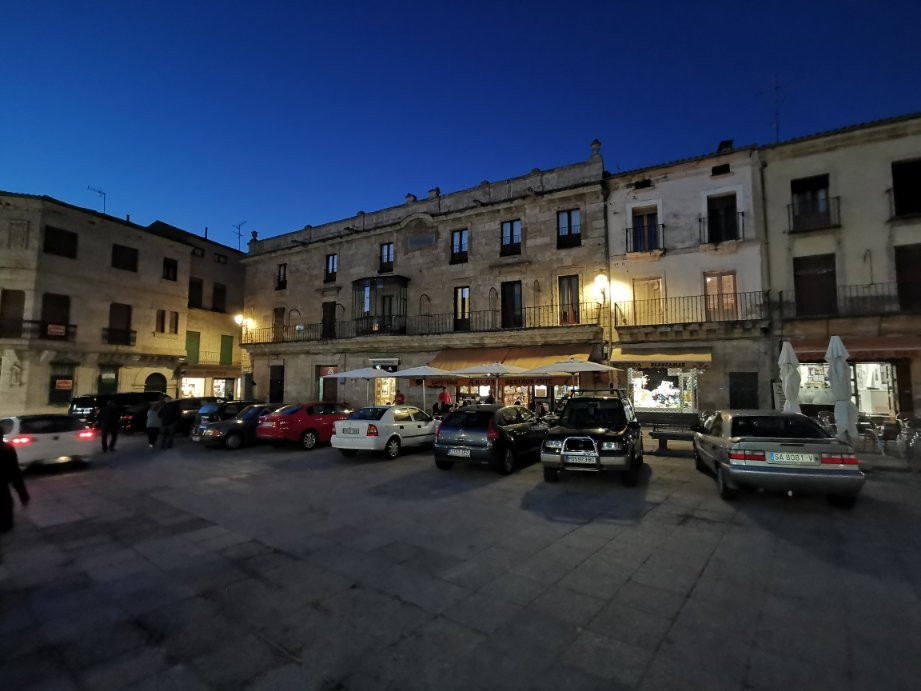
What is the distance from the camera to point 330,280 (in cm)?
2705

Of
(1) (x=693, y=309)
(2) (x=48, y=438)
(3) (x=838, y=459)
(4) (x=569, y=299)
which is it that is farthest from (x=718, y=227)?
(2) (x=48, y=438)

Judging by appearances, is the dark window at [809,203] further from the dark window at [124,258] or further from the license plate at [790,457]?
the dark window at [124,258]

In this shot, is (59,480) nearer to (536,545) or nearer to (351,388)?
(536,545)

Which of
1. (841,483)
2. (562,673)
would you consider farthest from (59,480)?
(841,483)

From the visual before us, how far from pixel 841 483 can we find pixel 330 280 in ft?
83.8

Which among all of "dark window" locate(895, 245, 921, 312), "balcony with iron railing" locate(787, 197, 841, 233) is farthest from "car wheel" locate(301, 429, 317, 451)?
"dark window" locate(895, 245, 921, 312)

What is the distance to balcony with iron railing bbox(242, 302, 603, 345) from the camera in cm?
1981

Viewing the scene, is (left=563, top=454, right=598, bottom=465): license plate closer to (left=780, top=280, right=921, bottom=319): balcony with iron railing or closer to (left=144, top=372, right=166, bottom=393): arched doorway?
(left=780, top=280, right=921, bottom=319): balcony with iron railing

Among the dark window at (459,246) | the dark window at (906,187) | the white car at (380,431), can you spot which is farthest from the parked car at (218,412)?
the dark window at (906,187)

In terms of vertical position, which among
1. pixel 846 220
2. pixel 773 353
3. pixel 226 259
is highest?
pixel 226 259

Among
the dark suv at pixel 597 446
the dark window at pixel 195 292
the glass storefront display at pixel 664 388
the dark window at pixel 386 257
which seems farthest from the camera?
the dark window at pixel 195 292

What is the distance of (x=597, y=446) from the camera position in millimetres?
8203

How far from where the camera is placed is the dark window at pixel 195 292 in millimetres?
32562

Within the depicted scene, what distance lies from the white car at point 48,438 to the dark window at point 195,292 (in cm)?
2471
